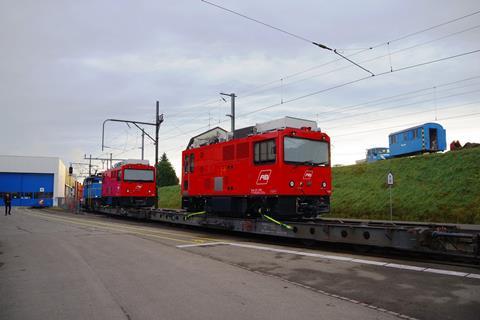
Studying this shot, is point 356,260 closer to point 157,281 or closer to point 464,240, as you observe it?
point 464,240

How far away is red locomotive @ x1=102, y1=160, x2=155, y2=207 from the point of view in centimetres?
2666

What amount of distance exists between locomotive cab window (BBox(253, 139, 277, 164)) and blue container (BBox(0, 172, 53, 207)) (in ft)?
188

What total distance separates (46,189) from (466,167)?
65295 mm

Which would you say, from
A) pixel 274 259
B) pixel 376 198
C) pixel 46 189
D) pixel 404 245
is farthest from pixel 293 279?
pixel 46 189

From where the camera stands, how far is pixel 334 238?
33.9 ft

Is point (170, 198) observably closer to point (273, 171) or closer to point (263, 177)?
point (263, 177)

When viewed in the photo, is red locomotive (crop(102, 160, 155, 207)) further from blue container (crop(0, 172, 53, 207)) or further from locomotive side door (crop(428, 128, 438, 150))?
blue container (crop(0, 172, 53, 207))

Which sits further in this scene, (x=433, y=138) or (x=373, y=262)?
(x=433, y=138)

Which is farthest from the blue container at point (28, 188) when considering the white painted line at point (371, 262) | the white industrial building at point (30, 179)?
the white painted line at point (371, 262)

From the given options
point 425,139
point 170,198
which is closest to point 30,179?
point 170,198

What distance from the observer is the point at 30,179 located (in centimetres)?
6644

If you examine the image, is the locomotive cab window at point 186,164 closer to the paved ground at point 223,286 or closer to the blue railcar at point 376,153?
the paved ground at point 223,286

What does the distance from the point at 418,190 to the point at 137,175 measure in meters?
18.1

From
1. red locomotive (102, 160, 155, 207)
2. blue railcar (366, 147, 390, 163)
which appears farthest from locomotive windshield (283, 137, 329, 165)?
blue railcar (366, 147, 390, 163)
